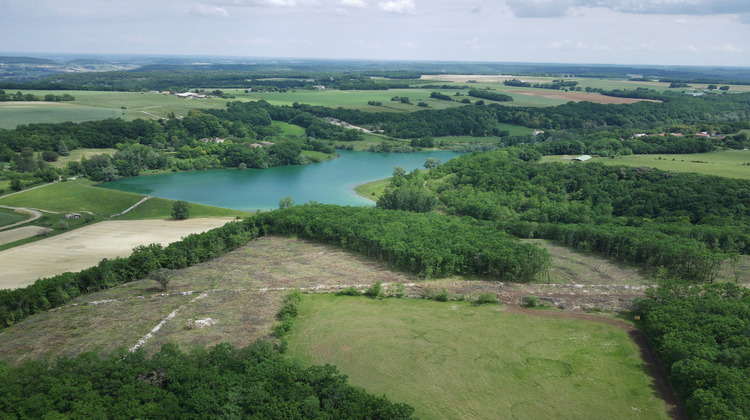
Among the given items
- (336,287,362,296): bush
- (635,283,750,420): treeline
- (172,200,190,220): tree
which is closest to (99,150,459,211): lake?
(172,200,190,220): tree

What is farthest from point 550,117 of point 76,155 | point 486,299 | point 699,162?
point 76,155

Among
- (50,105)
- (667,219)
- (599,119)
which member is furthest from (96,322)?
(599,119)

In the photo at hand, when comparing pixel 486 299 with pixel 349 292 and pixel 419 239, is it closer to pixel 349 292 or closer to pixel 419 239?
pixel 419 239

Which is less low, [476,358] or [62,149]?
[62,149]

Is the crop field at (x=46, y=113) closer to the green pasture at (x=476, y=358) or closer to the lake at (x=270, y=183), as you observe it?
the lake at (x=270, y=183)

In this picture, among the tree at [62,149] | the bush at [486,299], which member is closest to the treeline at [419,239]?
the bush at [486,299]

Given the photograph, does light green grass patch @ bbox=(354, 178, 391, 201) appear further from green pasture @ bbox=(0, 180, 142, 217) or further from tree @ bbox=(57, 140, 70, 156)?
tree @ bbox=(57, 140, 70, 156)

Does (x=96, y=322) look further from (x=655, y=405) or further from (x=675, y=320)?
(x=675, y=320)
